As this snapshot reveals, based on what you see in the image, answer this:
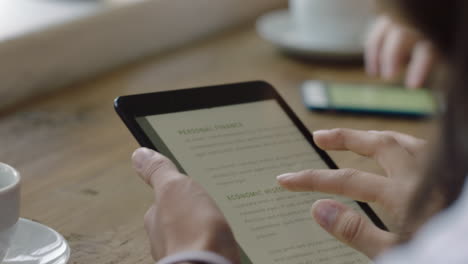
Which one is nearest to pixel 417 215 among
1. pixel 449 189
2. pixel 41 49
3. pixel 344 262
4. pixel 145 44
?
pixel 449 189

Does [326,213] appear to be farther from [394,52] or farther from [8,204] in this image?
[394,52]

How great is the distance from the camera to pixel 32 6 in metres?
1.33

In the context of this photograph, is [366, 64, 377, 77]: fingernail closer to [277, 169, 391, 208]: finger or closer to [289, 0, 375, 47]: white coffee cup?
[289, 0, 375, 47]: white coffee cup

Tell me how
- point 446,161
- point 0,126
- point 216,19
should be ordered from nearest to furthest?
1. point 446,161
2. point 0,126
3. point 216,19

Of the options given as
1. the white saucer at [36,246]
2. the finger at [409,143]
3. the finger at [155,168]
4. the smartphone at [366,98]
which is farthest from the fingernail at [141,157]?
the smartphone at [366,98]

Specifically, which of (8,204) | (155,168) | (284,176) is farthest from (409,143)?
(8,204)

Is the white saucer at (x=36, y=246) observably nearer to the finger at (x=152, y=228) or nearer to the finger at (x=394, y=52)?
the finger at (x=152, y=228)

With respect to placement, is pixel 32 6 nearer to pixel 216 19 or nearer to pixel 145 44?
pixel 145 44

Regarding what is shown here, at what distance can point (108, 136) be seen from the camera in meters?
1.01

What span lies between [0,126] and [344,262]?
→ 579 millimetres

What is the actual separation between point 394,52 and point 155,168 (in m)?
0.70

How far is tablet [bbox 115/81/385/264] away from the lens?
649 mm

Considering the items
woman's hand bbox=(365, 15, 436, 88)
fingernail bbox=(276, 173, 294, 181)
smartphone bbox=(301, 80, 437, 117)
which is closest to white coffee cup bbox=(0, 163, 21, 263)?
fingernail bbox=(276, 173, 294, 181)

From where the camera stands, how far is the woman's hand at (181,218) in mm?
565
